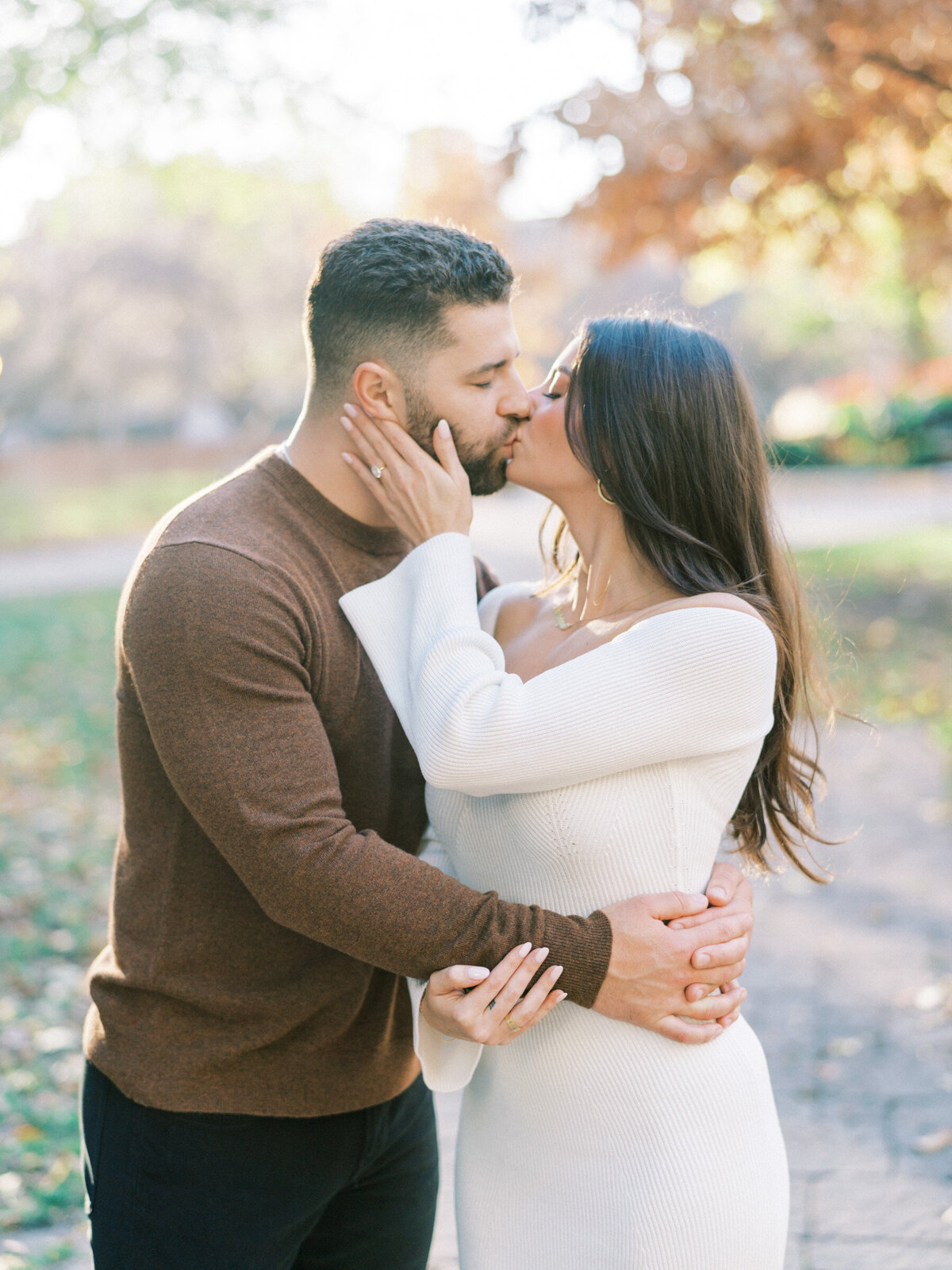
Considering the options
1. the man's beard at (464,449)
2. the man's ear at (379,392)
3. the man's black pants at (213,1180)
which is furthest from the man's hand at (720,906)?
the man's ear at (379,392)

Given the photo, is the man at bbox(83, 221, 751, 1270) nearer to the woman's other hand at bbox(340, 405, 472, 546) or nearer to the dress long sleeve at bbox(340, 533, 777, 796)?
the woman's other hand at bbox(340, 405, 472, 546)

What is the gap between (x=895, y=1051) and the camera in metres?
4.66

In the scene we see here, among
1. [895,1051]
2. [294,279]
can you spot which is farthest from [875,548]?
[294,279]

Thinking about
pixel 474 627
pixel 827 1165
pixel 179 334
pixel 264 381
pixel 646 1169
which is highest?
pixel 474 627

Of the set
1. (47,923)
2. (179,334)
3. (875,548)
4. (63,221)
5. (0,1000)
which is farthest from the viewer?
(179,334)

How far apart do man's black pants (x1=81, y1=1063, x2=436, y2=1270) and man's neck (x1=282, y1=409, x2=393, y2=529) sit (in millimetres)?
1218

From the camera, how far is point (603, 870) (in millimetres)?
2150

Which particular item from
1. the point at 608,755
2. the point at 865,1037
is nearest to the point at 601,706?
the point at 608,755

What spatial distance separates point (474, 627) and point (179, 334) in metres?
36.1

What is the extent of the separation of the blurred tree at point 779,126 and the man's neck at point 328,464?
6937 millimetres

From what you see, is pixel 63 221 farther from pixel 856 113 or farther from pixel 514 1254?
pixel 514 1254

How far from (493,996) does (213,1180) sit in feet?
2.18

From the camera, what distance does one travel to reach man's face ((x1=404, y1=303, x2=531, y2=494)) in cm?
244

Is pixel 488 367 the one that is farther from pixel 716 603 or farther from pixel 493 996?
pixel 493 996
